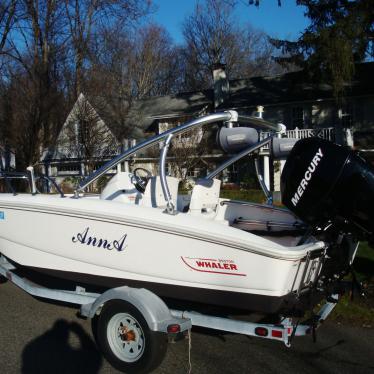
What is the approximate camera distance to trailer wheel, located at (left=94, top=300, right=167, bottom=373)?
3.70m

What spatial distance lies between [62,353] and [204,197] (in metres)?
2.12

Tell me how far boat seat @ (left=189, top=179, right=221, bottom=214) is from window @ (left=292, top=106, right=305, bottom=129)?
2365 cm

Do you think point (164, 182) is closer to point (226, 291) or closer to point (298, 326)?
point (226, 291)

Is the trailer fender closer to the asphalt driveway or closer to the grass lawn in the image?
the asphalt driveway

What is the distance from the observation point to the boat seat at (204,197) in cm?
505

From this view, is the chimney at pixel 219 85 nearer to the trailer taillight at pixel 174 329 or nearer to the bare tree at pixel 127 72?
the bare tree at pixel 127 72

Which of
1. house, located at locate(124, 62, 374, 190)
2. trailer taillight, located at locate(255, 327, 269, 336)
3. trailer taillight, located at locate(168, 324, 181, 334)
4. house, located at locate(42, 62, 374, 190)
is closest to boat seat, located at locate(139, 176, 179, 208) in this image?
trailer taillight, located at locate(168, 324, 181, 334)

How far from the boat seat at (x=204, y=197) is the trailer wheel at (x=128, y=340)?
1.53 meters

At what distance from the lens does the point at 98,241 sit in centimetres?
418

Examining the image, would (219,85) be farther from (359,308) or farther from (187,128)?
(187,128)

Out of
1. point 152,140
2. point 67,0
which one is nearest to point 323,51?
point 152,140

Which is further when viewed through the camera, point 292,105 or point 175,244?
point 292,105

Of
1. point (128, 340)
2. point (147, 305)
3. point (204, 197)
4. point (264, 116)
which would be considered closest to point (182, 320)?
point (147, 305)

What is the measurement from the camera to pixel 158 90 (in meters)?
50.3
